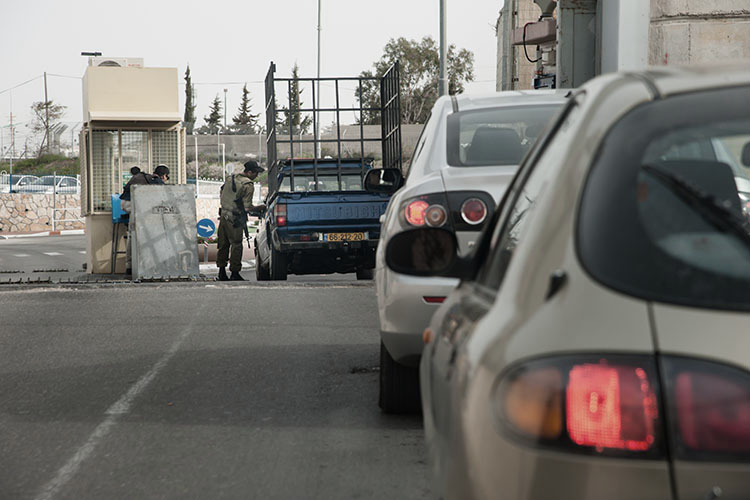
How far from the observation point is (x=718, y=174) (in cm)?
347

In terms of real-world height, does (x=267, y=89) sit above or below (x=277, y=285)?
above

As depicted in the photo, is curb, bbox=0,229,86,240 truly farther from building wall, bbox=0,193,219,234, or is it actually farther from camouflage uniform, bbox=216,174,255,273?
camouflage uniform, bbox=216,174,255,273

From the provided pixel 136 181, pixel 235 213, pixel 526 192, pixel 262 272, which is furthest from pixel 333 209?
pixel 526 192

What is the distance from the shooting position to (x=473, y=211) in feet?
16.6

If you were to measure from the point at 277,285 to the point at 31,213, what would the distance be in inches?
1539

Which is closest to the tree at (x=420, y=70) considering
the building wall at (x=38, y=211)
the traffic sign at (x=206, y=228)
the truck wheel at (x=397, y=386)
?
the building wall at (x=38, y=211)

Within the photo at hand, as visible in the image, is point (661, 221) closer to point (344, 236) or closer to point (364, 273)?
point (344, 236)

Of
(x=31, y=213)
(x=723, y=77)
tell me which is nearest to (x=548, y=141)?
(x=723, y=77)

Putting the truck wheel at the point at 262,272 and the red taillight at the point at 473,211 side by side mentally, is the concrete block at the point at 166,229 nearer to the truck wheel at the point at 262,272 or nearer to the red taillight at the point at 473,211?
the truck wheel at the point at 262,272

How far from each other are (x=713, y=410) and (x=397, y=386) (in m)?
4.06

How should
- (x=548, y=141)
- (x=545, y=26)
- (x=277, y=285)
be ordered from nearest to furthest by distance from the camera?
1. (x=548, y=141)
2. (x=277, y=285)
3. (x=545, y=26)

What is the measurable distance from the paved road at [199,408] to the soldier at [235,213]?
678cm

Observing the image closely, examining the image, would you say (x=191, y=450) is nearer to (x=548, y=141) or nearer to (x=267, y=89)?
(x=548, y=141)

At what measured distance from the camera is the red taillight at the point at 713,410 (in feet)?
5.51
